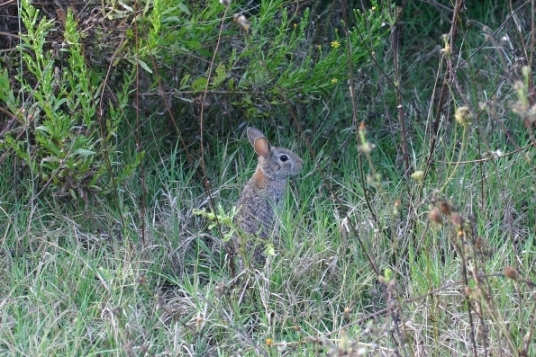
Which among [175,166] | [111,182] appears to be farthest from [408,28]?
[111,182]

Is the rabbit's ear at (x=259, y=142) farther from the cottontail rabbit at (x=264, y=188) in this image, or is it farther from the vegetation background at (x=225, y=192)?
the vegetation background at (x=225, y=192)

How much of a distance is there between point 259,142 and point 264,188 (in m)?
0.26

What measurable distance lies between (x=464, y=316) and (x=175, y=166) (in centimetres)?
213

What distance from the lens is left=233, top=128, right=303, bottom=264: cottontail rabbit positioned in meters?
Result: 5.19

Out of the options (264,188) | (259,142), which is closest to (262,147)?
(259,142)

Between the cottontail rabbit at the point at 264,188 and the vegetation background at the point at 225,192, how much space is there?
0.13 metres

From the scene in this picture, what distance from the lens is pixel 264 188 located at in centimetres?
545

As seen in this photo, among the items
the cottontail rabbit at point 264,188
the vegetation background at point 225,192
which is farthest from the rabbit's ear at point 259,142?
the vegetation background at point 225,192

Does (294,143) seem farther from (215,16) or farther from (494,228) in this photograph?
(494,228)

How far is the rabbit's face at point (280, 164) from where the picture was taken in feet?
18.1

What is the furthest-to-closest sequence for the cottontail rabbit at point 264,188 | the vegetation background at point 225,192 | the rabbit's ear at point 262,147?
the rabbit's ear at point 262,147, the cottontail rabbit at point 264,188, the vegetation background at point 225,192

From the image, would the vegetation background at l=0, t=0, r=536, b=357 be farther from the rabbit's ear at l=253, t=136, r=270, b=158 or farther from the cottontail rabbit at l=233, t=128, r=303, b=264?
the rabbit's ear at l=253, t=136, r=270, b=158

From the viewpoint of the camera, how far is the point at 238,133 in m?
5.94

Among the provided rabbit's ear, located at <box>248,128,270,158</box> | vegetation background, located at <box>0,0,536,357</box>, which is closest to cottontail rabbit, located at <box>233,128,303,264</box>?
rabbit's ear, located at <box>248,128,270,158</box>
